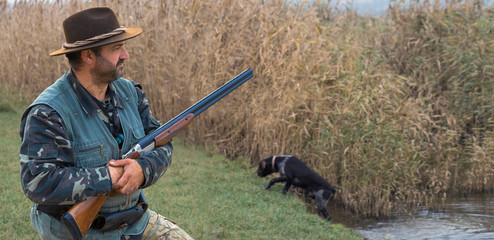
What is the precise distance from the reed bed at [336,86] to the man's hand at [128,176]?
5.08 meters

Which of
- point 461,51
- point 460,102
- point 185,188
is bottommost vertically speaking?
point 185,188

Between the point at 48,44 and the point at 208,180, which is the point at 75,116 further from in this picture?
the point at 48,44

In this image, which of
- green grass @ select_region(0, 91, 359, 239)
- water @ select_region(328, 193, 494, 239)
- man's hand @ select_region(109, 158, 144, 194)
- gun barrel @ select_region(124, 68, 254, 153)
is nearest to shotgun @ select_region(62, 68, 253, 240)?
gun barrel @ select_region(124, 68, 254, 153)

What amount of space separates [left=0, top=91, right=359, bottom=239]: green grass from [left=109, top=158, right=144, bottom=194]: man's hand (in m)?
2.78

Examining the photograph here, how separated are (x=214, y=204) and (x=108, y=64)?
401cm

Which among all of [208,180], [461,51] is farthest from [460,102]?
[208,180]

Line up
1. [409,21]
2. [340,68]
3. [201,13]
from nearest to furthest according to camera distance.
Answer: [340,68] → [201,13] → [409,21]

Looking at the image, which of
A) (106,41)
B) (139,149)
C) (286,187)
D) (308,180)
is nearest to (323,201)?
(308,180)

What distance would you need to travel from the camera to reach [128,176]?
248 cm

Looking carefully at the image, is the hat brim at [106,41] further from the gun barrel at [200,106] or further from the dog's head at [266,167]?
the dog's head at [266,167]

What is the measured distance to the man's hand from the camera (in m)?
2.47

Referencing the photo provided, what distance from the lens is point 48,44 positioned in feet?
35.5

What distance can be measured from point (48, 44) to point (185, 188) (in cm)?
552

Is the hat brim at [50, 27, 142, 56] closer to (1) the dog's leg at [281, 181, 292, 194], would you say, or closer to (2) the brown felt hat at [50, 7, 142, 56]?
(2) the brown felt hat at [50, 7, 142, 56]
